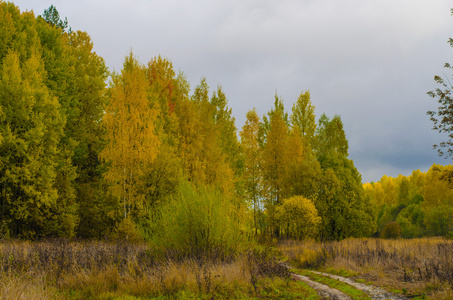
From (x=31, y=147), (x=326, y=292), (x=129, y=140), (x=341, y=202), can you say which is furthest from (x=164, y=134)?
(x=341, y=202)

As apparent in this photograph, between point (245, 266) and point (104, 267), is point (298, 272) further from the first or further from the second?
point (104, 267)

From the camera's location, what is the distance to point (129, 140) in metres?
20.8

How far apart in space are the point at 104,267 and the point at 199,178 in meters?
15.2

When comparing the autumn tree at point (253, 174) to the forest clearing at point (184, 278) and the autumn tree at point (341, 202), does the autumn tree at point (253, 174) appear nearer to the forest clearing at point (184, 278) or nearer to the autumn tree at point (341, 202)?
the autumn tree at point (341, 202)

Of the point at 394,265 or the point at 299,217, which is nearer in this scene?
the point at 394,265

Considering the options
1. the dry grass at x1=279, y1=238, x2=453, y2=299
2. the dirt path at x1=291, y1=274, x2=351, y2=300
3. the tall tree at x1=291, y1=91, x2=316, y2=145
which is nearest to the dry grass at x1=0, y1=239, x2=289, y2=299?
the dirt path at x1=291, y1=274, x2=351, y2=300

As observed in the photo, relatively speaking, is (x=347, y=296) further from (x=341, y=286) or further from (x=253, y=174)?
(x=253, y=174)

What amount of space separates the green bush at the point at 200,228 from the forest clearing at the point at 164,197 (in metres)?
0.05

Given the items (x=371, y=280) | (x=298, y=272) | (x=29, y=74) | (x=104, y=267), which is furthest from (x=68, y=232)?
(x=371, y=280)

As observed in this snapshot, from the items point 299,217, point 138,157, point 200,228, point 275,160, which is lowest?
point 299,217

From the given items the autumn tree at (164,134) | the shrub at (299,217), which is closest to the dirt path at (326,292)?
the autumn tree at (164,134)

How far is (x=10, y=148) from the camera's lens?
2003cm

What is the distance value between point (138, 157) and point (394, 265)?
46.2 ft

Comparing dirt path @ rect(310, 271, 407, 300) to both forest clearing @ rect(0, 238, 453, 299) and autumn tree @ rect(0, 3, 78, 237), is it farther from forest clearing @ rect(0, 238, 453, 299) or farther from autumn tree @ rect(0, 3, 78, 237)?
autumn tree @ rect(0, 3, 78, 237)
